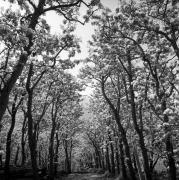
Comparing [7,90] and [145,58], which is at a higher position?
[145,58]

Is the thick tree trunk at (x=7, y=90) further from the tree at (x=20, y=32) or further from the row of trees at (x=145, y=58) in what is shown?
the row of trees at (x=145, y=58)

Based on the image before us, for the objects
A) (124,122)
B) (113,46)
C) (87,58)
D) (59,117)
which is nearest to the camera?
(113,46)

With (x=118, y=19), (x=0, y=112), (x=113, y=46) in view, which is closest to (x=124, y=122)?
(x=113, y=46)

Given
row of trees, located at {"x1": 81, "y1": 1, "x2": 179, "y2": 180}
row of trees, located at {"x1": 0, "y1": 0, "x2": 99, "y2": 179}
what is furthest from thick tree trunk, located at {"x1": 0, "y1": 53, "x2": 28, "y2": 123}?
row of trees, located at {"x1": 81, "y1": 1, "x2": 179, "y2": 180}

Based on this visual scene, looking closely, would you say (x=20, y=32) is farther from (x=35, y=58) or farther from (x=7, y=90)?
(x=35, y=58)

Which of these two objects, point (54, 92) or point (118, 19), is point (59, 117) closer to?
point (54, 92)

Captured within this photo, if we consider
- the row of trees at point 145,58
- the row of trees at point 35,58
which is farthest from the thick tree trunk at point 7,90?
the row of trees at point 145,58

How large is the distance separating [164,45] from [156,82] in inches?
152

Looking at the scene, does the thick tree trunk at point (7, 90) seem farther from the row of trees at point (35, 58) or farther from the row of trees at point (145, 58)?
the row of trees at point (145, 58)

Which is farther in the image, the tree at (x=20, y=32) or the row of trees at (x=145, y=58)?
the row of trees at (x=145, y=58)

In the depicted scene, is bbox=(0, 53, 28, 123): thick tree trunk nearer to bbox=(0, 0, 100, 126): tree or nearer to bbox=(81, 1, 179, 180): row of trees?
bbox=(0, 0, 100, 126): tree

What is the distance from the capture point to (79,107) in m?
41.1

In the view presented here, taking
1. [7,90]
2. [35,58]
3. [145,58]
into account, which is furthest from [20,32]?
[145,58]

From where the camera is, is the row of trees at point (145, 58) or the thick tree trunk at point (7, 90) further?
the row of trees at point (145, 58)
